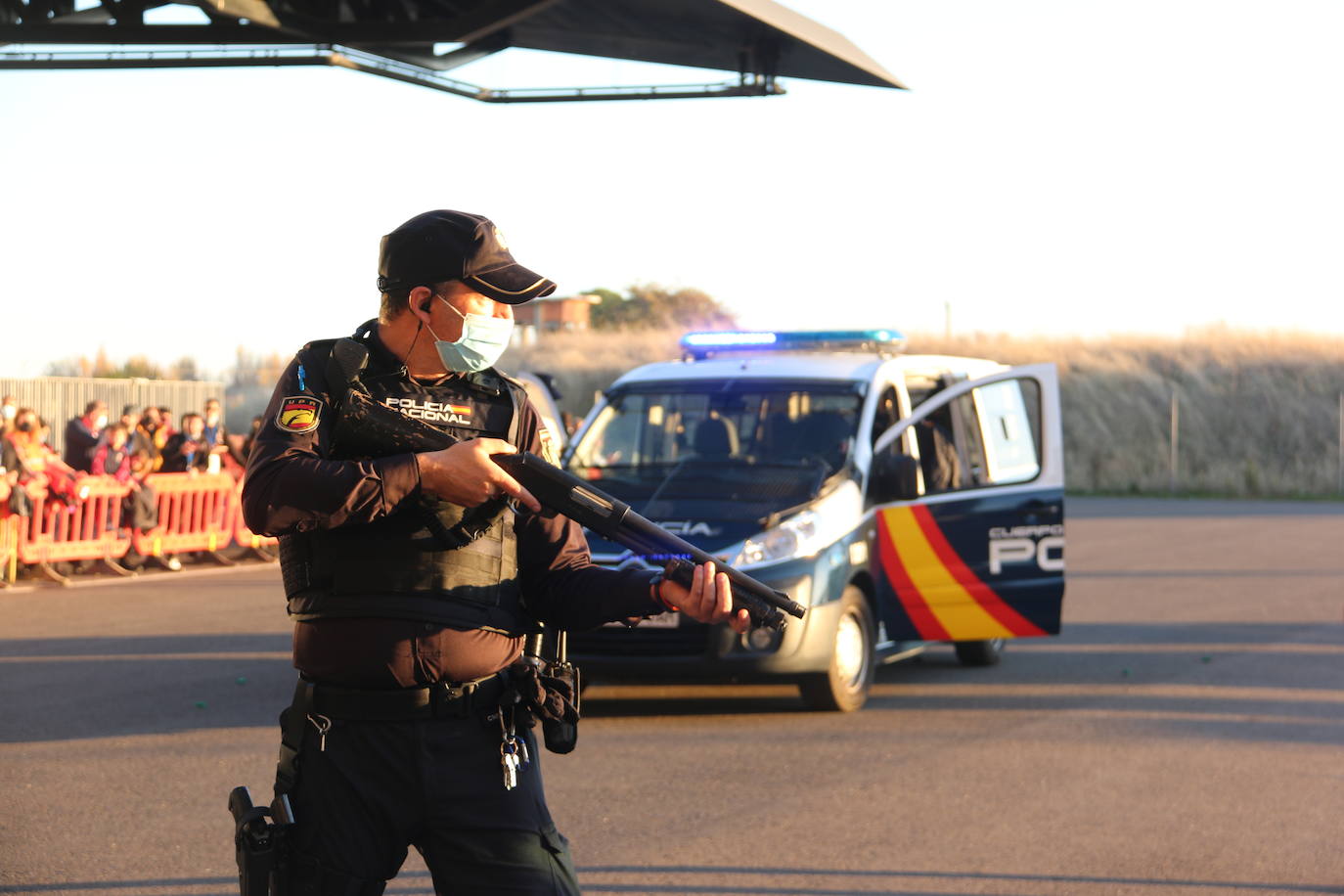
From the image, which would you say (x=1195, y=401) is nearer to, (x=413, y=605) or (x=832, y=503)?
(x=832, y=503)

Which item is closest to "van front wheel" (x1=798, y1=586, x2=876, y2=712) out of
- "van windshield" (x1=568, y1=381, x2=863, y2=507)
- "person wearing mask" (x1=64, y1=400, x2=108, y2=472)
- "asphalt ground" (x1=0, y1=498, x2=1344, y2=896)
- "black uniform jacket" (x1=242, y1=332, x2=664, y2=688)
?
"asphalt ground" (x1=0, y1=498, x2=1344, y2=896)

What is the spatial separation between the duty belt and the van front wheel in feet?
19.2

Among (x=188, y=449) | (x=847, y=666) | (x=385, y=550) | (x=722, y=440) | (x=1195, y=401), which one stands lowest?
(x=1195, y=401)

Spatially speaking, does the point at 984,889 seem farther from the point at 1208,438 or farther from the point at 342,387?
the point at 1208,438

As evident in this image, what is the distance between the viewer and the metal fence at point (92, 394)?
109ft

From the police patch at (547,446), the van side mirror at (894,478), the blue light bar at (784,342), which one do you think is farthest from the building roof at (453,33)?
the police patch at (547,446)

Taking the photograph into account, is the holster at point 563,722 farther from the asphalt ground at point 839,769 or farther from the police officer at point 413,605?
the asphalt ground at point 839,769

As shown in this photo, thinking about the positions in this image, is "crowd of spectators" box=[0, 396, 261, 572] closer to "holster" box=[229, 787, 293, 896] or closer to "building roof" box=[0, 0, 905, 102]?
"building roof" box=[0, 0, 905, 102]

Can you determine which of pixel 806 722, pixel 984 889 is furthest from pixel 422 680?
pixel 806 722

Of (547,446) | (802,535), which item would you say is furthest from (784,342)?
(547,446)

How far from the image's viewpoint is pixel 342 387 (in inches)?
126

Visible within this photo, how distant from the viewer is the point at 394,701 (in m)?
3.17

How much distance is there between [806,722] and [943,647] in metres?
3.74

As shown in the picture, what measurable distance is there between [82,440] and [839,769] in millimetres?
12594
